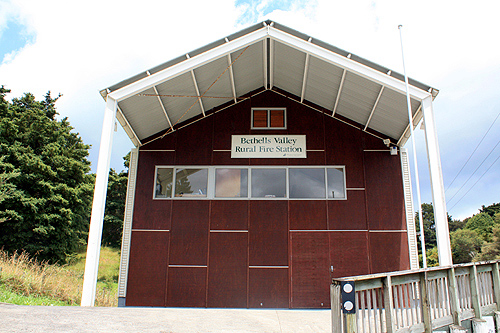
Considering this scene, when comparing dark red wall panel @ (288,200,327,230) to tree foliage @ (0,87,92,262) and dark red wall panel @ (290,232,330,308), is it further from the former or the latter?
tree foliage @ (0,87,92,262)

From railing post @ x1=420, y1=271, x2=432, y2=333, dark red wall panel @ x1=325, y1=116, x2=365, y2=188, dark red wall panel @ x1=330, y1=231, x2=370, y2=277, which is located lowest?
railing post @ x1=420, y1=271, x2=432, y2=333

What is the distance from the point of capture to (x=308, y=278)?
973cm

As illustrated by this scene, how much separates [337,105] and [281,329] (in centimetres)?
A: 694

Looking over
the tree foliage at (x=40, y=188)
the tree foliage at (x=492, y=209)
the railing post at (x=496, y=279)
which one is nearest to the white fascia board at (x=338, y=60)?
the railing post at (x=496, y=279)

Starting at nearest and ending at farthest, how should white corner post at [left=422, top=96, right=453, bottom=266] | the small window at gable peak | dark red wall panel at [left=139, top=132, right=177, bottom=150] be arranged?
white corner post at [left=422, top=96, right=453, bottom=266]
dark red wall panel at [left=139, top=132, right=177, bottom=150]
the small window at gable peak

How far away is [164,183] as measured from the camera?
1055cm

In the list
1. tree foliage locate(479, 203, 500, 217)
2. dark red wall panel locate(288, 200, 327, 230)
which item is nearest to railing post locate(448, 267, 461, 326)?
dark red wall panel locate(288, 200, 327, 230)

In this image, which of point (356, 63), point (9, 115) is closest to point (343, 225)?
point (356, 63)

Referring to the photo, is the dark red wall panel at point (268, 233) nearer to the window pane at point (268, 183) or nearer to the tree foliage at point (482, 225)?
the window pane at point (268, 183)

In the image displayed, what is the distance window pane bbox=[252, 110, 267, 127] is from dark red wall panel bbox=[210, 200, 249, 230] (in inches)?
98.8

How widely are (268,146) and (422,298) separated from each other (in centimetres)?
648

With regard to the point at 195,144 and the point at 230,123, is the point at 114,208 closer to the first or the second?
the point at 195,144

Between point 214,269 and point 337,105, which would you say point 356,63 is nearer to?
point 337,105

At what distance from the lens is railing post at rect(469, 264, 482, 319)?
5.92m
